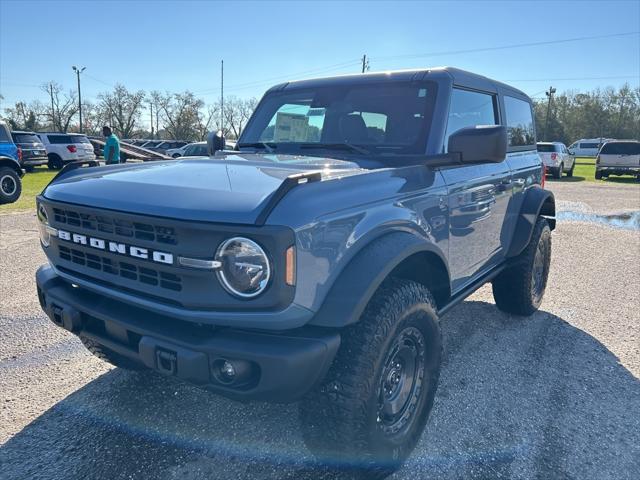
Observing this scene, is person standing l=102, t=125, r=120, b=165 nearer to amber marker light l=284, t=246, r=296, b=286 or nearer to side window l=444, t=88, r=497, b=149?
side window l=444, t=88, r=497, b=149

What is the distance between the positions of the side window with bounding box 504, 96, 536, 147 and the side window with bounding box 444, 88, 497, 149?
38 cm

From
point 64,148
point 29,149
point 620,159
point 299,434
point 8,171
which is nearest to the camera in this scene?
point 299,434

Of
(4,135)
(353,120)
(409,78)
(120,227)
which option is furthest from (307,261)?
(4,135)

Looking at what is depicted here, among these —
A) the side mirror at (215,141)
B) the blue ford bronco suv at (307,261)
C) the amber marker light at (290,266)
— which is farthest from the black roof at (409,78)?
the amber marker light at (290,266)

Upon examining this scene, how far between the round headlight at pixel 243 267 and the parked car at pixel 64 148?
24955mm

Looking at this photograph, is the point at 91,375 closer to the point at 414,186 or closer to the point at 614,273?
the point at 414,186

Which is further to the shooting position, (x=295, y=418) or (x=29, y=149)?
(x=29, y=149)

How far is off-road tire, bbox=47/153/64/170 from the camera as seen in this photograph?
23.8 meters

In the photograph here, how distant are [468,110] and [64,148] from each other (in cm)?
2480

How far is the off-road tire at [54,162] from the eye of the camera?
2380 cm

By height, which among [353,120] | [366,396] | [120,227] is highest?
[353,120]

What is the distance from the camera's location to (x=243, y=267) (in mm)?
1856

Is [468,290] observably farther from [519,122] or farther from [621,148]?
[621,148]

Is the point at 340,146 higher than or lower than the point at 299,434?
→ higher
